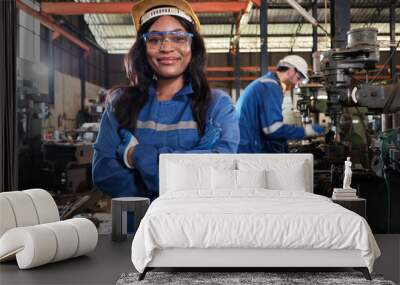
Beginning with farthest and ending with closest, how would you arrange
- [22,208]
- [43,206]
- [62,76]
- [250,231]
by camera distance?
[62,76] < [43,206] < [22,208] < [250,231]

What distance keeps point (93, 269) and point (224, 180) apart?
4.05 ft

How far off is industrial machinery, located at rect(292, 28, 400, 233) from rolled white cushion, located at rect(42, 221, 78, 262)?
2.01 meters

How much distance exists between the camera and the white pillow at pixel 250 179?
4.16 metres

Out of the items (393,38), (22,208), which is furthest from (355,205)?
(22,208)

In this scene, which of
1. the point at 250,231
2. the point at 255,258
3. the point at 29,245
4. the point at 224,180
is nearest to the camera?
the point at 250,231

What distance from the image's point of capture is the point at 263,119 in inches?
175

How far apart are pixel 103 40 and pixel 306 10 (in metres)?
1.76

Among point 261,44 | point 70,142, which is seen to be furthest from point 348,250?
point 70,142

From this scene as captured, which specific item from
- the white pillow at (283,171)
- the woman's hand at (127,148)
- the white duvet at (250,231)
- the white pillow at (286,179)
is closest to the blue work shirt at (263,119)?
the white pillow at (283,171)

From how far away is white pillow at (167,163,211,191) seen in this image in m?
4.23

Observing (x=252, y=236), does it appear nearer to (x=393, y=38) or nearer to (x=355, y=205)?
(x=355, y=205)

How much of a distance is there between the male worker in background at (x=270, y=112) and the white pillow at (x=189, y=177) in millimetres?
464

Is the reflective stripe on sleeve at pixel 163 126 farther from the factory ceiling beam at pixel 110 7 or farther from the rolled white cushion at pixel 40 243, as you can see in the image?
the rolled white cushion at pixel 40 243

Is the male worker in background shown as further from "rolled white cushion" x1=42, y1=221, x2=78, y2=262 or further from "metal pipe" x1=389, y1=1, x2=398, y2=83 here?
"rolled white cushion" x1=42, y1=221, x2=78, y2=262
